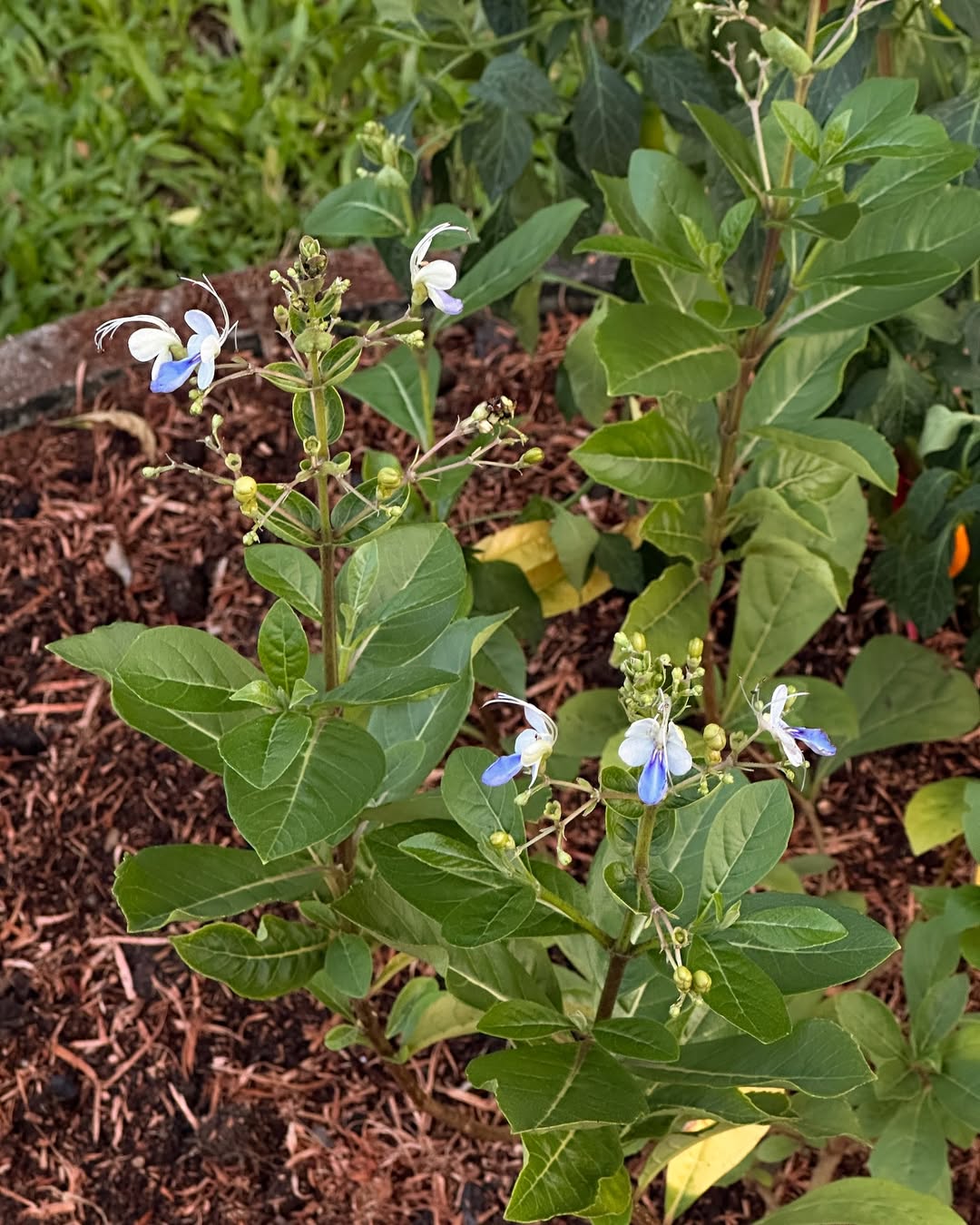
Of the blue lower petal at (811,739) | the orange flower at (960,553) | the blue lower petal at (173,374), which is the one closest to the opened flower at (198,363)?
the blue lower petal at (173,374)

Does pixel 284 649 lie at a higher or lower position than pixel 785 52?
lower

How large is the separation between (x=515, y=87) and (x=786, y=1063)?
1.13m

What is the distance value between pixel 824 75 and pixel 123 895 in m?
1.13

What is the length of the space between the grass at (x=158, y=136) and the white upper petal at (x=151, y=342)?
78.4 inches

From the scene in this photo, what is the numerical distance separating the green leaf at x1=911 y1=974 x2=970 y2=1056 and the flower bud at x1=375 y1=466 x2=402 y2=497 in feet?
2.80

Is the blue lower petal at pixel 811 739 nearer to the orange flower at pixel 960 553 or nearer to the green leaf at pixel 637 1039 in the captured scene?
the green leaf at pixel 637 1039

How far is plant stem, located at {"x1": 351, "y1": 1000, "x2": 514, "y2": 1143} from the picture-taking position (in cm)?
146

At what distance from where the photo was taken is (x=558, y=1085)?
3.56ft

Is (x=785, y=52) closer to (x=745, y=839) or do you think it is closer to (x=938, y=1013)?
(x=745, y=839)

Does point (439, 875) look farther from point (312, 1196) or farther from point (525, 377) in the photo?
point (525, 377)

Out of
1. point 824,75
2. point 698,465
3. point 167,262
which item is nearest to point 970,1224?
point 698,465

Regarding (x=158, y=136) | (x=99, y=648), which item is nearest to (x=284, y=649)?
(x=99, y=648)

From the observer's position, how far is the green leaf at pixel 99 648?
1.17 meters

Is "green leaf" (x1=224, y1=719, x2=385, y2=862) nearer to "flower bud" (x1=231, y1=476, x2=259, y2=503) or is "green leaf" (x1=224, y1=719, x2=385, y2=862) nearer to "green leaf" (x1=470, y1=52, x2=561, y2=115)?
"flower bud" (x1=231, y1=476, x2=259, y2=503)
